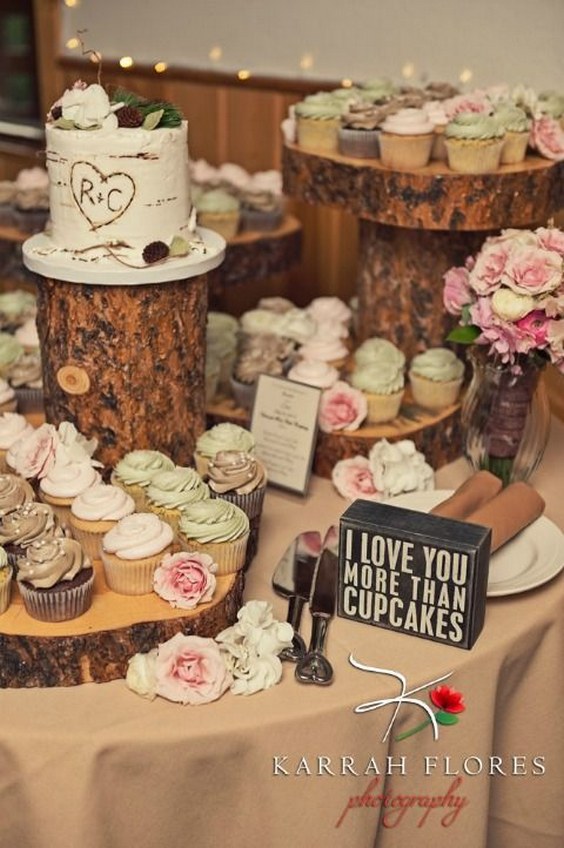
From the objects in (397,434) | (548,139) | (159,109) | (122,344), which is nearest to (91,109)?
(159,109)

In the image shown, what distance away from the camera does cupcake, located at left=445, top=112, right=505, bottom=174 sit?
236 centimetres

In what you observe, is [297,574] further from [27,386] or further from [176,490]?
[27,386]

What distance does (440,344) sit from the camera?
2.74 m

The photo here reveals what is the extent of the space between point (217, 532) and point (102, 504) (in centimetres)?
22

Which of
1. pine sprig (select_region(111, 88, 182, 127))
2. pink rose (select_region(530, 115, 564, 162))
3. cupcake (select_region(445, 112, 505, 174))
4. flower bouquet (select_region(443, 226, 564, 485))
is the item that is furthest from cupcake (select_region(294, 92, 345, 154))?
pine sprig (select_region(111, 88, 182, 127))

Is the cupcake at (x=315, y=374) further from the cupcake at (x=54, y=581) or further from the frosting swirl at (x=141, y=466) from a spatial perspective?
the cupcake at (x=54, y=581)

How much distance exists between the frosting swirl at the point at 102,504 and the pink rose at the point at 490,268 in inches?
31.0

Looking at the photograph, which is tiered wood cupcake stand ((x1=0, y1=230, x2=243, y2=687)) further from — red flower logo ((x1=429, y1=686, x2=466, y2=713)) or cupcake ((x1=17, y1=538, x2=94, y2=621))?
red flower logo ((x1=429, y1=686, x2=466, y2=713))

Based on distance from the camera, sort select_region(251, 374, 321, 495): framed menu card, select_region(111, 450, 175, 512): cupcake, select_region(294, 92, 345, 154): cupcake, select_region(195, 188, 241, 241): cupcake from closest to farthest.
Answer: select_region(111, 450, 175, 512): cupcake → select_region(251, 374, 321, 495): framed menu card → select_region(294, 92, 345, 154): cupcake → select_region(195, 188, 241, 241): cupcake

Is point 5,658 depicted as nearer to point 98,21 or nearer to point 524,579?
point 524,579

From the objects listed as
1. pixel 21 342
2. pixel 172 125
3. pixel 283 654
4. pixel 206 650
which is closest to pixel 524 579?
pixel 283 654

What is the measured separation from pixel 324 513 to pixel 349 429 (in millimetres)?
210

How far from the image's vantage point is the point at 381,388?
2447 mm

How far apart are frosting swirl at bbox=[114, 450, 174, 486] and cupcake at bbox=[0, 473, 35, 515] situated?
166 millimetres
